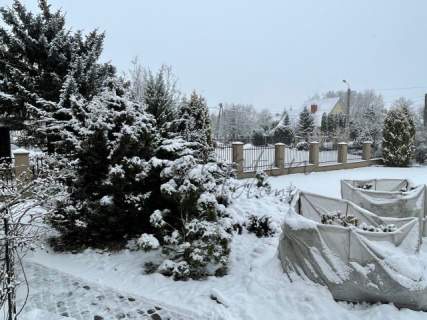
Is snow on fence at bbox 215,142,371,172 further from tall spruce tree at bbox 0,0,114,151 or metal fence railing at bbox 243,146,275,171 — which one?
tall spruce tree at bbox 0,0,114,151

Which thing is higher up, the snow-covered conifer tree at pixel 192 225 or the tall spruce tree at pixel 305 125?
the tall spruce tree at pixel 305 125

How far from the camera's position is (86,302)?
13.0 feet

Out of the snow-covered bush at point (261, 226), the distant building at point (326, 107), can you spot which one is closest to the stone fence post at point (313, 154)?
the snow-covered bush at point (261, 226)

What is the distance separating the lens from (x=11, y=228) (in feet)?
9.37

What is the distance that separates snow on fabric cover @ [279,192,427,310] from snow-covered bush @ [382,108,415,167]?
1454cm

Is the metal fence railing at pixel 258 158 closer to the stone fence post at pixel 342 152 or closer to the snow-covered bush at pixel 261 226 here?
the stone fence post at pixel 342 152

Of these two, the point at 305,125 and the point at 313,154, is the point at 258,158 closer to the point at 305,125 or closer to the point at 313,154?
the point at 313,154

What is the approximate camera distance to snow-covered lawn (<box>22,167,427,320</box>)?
12.2 ft

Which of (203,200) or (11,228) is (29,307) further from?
(203,200)

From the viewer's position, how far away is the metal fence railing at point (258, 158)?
1291 cm

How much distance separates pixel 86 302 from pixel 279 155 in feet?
35.4

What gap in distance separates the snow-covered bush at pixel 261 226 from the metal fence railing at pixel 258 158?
6449mm

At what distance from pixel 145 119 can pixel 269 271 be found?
3212 millimetres

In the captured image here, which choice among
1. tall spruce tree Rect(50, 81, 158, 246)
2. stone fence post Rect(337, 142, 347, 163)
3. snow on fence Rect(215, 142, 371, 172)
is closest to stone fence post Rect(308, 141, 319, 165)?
snow on fence Rect(215, 142, 371, 172)
